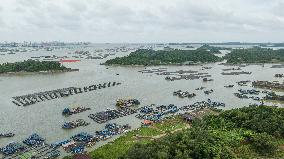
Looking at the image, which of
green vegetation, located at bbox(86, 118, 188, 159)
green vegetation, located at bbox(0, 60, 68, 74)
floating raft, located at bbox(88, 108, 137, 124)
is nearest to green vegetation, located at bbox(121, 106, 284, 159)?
green vegetation, located at bbox(86, 118, 188, 159)

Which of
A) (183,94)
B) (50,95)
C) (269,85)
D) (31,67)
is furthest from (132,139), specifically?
(31,67)

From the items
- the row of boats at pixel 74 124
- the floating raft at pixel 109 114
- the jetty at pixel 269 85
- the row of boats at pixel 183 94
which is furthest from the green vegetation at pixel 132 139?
the jetty at pixel 269 85

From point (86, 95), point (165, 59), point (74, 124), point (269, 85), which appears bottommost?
point (74, 124)

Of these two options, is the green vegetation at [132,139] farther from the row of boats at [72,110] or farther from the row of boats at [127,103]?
the row of boats at [72,110]

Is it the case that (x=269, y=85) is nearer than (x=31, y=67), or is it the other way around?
(x=269, y=85)

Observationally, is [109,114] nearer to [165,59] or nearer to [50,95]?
[50,95]

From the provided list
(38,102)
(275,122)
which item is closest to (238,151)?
(275,122)
